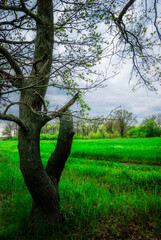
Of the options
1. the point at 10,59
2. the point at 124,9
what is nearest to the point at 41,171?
the point at 10,59

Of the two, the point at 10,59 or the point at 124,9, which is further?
the point at 124,9

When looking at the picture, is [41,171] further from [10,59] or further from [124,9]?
[124,9]

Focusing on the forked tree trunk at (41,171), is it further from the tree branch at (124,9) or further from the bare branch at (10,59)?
the tree branch at (124,9)

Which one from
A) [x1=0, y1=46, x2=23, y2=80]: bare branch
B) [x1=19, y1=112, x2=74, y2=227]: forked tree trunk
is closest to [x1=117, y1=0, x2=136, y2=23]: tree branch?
[x1=0, y1=46, x2=23, y2=80]: bare branch

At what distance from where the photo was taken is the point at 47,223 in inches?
96.5

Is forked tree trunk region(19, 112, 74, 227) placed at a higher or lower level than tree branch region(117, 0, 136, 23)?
lower

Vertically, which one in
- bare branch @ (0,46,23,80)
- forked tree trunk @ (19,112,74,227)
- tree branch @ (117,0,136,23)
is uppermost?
tree branch @ (117,0,136,23)

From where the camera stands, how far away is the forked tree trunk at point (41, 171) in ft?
7.32

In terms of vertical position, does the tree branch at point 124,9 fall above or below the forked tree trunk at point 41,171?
above

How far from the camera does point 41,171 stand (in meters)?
2.34

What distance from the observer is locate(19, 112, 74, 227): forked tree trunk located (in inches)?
87.9

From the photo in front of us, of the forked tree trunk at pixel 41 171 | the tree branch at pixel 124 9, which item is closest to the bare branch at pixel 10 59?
the forked tree trunk at pixel 41 171

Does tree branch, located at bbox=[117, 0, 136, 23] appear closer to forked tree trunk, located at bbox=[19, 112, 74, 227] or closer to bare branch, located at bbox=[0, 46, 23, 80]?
bare branch, located at bbox=[0, 46, 23, 80]

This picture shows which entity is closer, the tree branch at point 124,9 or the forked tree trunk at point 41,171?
the forked tree trunk at point 41,171
